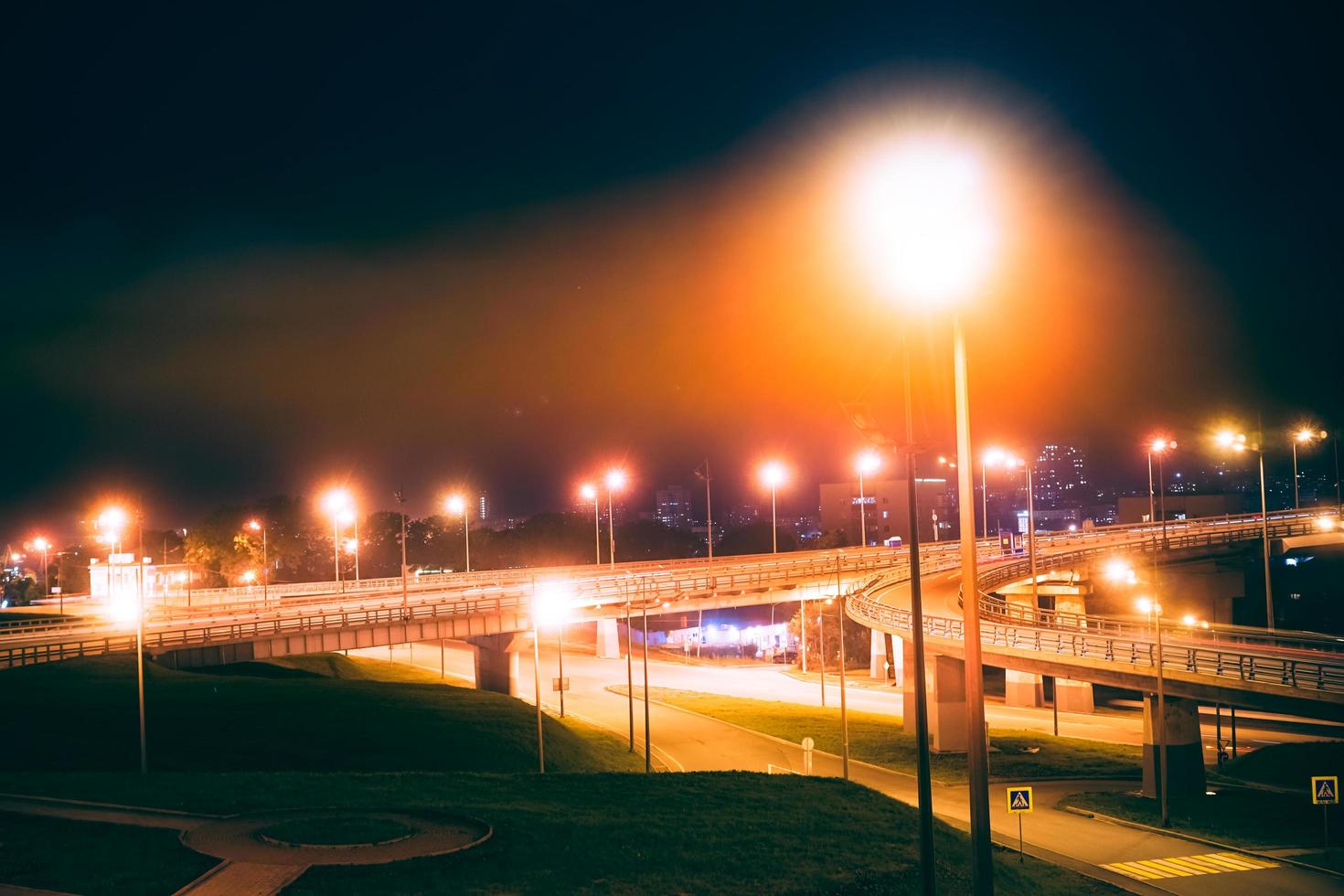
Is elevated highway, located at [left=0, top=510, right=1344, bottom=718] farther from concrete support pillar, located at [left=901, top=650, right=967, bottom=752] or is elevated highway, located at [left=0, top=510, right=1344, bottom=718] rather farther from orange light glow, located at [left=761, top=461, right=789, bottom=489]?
orange light glow, located at [left=761, top=461, right=789, bottom=489]

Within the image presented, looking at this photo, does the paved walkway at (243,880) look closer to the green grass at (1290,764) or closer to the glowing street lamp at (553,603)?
the green grass at (1290,764)

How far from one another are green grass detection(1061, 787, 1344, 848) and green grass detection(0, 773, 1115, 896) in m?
10.5

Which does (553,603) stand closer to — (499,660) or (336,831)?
(499,660)

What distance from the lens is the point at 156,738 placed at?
44188 millimetres

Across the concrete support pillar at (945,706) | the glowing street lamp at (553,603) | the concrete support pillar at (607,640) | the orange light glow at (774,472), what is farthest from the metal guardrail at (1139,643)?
the concrete support pillar at (607,640)

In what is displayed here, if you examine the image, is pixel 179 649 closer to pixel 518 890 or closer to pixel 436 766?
pixel 436 766

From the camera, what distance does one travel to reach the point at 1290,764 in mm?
48750

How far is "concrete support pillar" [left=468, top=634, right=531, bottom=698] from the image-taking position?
236ft

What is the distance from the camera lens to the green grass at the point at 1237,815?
3484cm

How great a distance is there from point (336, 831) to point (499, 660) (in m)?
51.9

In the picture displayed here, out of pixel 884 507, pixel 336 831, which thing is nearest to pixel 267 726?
pixel 336 831

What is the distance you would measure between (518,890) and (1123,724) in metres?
57.6

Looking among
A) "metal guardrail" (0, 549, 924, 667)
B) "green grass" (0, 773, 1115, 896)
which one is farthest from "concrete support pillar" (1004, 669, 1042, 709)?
"green grass" (0, 773, 1115, 896)

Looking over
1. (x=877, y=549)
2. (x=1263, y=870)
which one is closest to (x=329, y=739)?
(x=1263, y=870)
